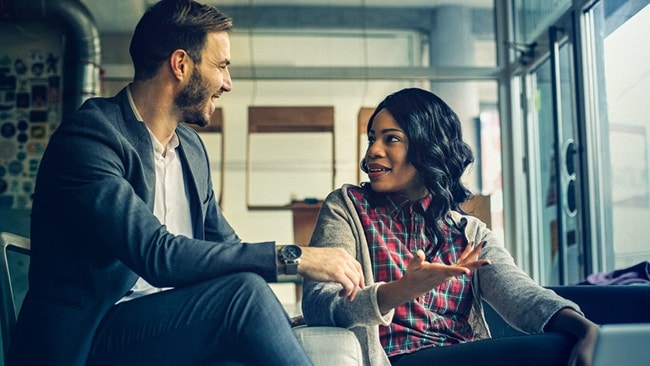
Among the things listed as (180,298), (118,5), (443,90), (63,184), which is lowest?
(180,298)

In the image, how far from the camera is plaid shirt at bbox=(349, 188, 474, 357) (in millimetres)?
1973

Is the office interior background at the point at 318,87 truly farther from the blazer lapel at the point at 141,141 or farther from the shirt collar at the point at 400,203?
the blazer lapel at the point at 141,141

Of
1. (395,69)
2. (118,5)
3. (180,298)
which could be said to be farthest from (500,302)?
(118,5)

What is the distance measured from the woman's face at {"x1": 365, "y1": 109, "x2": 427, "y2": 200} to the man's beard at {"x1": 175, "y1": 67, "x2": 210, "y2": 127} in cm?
44

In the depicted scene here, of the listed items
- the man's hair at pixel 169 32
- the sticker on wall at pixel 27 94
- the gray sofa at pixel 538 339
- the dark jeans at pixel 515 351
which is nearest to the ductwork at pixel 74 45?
the sticker on wall at pixel 27 94

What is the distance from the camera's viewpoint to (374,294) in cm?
178

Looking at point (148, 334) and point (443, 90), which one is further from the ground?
point (443, 90)

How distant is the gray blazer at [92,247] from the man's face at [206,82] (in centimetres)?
28

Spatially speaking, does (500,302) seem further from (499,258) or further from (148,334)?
(148,334)

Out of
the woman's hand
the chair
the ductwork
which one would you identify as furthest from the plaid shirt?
the ductwork

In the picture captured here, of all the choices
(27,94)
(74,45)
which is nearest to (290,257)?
(74,45)

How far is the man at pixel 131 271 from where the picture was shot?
5.15ft

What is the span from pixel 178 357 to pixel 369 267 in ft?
1.88

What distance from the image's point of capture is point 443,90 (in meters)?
5.96
